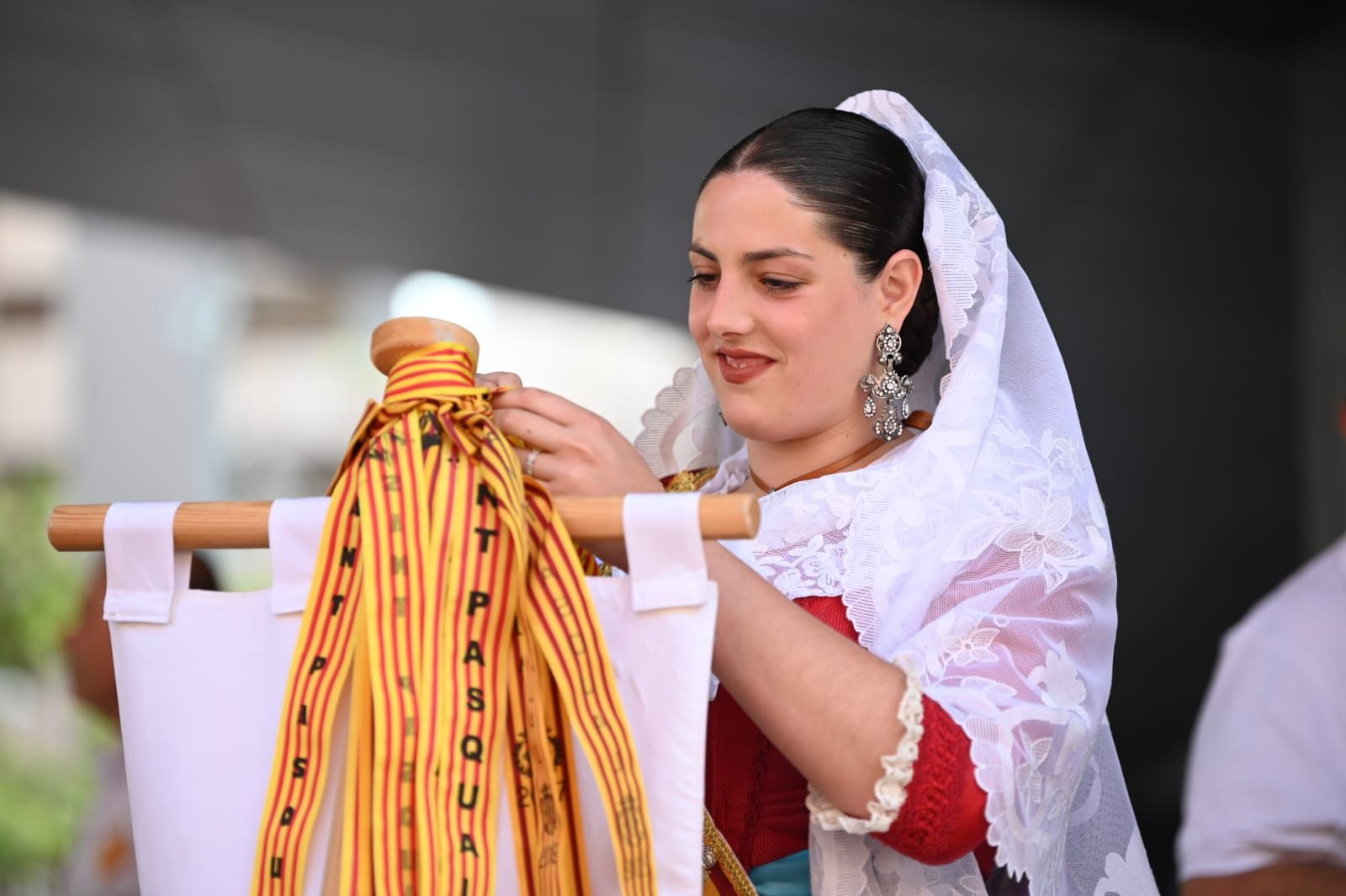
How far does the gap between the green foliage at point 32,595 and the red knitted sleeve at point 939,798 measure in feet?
14.8

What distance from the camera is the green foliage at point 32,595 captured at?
5.25m

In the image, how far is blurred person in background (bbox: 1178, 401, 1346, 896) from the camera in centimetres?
197

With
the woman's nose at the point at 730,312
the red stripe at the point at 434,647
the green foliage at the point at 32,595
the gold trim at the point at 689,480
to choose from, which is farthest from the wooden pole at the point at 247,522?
the green foliage at the point at 32,595

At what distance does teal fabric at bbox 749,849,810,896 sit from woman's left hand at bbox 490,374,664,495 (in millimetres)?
470

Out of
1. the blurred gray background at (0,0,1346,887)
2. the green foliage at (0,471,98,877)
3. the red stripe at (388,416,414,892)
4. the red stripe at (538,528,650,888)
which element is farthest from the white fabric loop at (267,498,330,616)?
the blurred gray background at (0,0,1346,887)

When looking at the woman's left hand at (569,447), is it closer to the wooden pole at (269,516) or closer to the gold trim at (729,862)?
the wooden pole at (269,516)

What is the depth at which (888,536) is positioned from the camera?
4.99ft

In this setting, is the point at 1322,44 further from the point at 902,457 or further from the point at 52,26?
the point at 902,457

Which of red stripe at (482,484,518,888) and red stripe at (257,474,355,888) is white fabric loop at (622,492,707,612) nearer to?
red stripe at (482,484,518,888)

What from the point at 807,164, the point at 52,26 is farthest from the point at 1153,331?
the point at 807,164

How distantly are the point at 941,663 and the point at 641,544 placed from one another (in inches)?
14.9

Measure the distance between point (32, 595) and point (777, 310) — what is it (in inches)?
182

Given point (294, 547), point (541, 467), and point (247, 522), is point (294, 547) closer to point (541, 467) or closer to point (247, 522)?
point (247, 522)

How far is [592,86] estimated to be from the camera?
5449 mm
